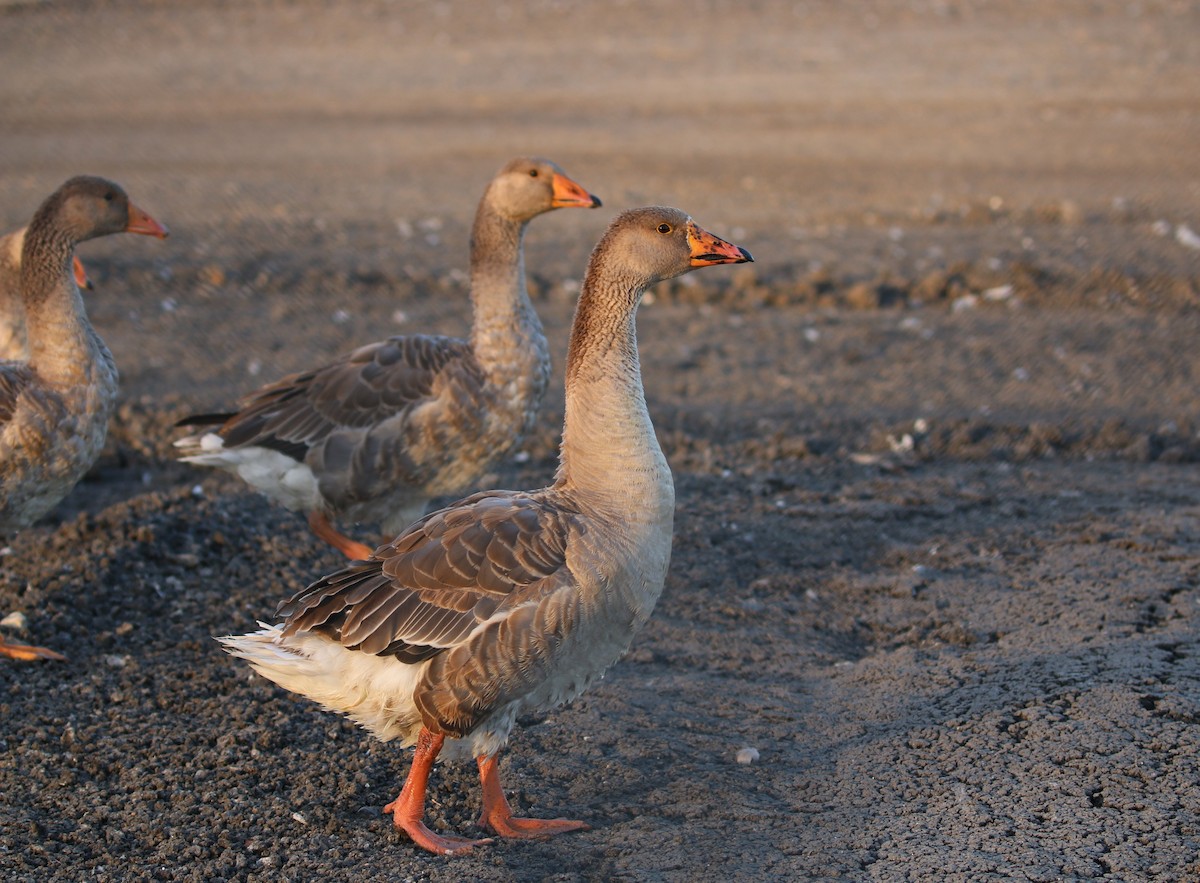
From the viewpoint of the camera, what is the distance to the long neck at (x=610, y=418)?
16.4 feet

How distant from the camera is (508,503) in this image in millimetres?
5145

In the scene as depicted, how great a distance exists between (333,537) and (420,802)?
278cm

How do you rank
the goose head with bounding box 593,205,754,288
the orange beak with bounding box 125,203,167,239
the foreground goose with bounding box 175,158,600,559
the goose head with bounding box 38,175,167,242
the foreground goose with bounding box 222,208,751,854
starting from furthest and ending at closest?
the orange beak with bounding box 125,203,167,239 → the goose head with bounding box 38,175,167,242 → the foreground goose with bounding box 175,158,600,559 → the goose head with bounding box 593,205,754,288 → the foreground goose with bounding box 222,208,751,854

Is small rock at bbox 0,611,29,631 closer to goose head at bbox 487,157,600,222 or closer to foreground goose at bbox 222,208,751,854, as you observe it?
foreground goose at bbox 222,208,751,854

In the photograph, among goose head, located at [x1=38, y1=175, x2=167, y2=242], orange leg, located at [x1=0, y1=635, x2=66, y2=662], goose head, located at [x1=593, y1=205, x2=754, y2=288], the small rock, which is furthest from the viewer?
goose head, located at [x1=38, y1=175, x2=167, y2=242]

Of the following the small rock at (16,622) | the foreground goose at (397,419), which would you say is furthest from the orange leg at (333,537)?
the small rock at (16,622)

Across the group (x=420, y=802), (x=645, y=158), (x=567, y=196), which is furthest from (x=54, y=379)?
(x=645, y=158)

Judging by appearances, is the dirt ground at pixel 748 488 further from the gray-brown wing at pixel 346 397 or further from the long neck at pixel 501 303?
the long neck at pixel 501 303

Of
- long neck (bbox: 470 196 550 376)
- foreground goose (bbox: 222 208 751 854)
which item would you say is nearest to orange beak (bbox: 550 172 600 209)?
long neck (bbox: 470 196 550 376)

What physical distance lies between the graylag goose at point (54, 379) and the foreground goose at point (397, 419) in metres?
0.62

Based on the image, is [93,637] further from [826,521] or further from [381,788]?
[826,521]

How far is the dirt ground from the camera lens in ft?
16.7

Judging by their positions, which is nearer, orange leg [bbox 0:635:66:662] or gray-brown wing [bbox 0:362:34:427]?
orange leg [bbox 0:635:66:662]

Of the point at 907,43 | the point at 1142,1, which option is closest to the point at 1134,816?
the point at 907,43
